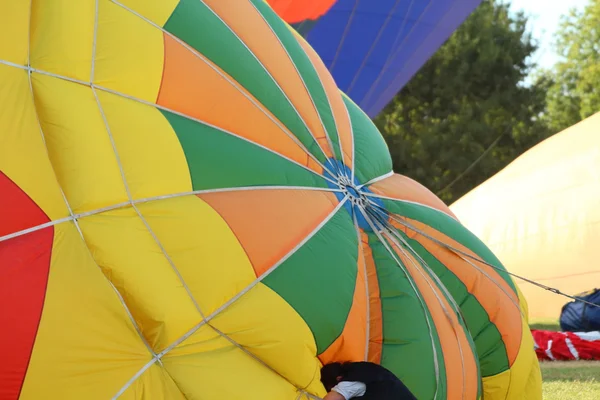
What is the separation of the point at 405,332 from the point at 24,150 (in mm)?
1513

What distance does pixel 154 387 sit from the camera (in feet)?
9.06

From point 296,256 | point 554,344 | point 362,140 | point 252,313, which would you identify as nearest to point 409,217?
point 362,140

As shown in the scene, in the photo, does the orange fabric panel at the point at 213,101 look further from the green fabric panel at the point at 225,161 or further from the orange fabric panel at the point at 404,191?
the orange fabric panel at the point at 404,191

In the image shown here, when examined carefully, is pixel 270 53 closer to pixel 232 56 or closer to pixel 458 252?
pixel 232 56

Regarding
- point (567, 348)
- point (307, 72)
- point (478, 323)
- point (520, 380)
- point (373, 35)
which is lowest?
point (567, 348)

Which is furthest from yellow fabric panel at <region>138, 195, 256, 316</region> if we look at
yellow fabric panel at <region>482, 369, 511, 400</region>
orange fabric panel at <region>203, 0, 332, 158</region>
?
yellow fabric panel at <region>482, 369, 511, 400</region>

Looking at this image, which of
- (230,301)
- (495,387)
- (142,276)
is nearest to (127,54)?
(142,276)

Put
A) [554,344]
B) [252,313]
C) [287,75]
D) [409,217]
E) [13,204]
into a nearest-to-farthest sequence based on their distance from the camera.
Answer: [13,204], [252,313], [287,75], [409,217], [554,344]

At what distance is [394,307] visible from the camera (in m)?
3.48

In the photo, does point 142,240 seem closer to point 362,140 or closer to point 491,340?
point 362,140

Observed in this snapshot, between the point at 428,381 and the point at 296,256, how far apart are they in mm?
718

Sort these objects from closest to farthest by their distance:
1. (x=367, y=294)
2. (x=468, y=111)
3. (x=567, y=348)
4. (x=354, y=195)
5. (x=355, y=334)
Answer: (x=355, y=334)
(x=367, y=294)
(x=354, y=195)
(x=567, y=348)
(x=468, y=111)

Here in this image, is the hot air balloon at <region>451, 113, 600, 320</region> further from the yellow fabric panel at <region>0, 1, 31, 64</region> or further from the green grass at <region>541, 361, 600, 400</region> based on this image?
the yellow fabric panel at <region>0, 1, 31, 64</region>

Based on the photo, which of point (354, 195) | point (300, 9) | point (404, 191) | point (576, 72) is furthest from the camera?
point (576, 72)
